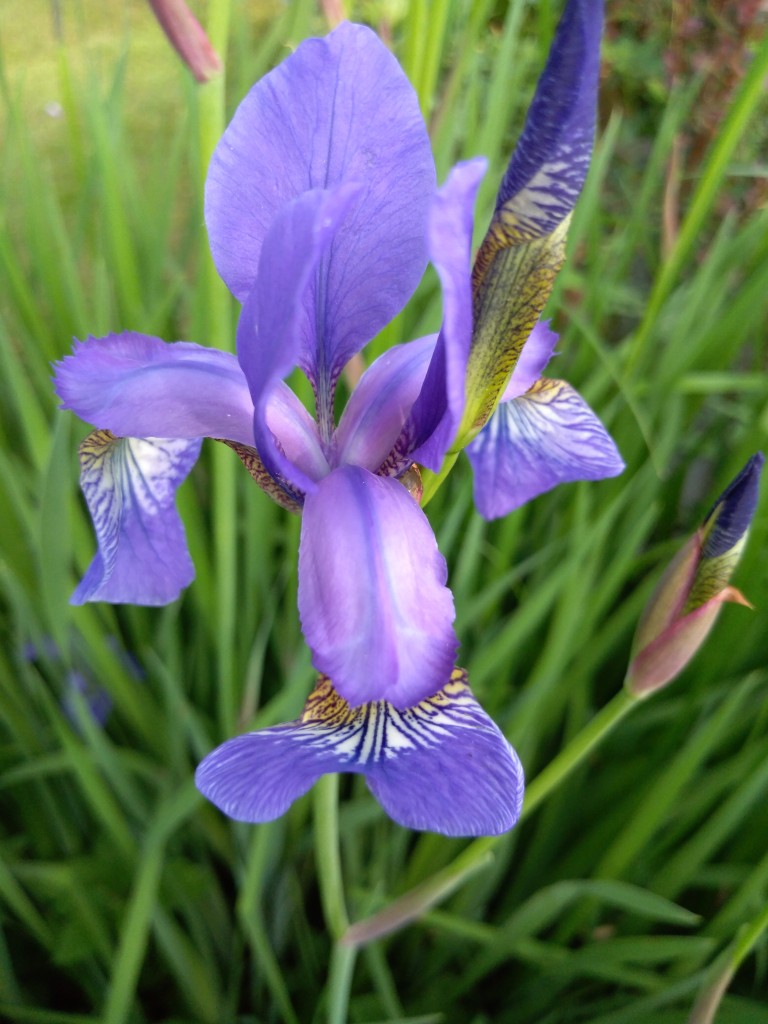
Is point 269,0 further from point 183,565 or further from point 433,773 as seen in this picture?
point 433,773

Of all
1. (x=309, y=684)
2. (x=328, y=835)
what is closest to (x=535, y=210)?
(x=328, y=835)

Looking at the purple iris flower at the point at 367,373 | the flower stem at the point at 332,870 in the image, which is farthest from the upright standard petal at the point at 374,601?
the flower stem at the point at 332,870

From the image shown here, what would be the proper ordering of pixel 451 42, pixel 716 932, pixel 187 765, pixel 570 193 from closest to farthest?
pixel 570 193
pixel 716 932
pixel 187 765
pixel 451 42

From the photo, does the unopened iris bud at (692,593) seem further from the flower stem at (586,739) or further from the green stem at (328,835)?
the green stem at (328,835)

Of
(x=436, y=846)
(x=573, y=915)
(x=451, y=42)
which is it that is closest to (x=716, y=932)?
(x=573, y=915)

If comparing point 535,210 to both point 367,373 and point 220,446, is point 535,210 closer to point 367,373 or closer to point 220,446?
point 367,373

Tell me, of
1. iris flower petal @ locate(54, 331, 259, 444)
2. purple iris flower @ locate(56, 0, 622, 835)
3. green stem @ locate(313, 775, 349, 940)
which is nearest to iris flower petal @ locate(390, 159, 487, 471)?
purple iris flower @ locate(56, 0, 622, 835)
